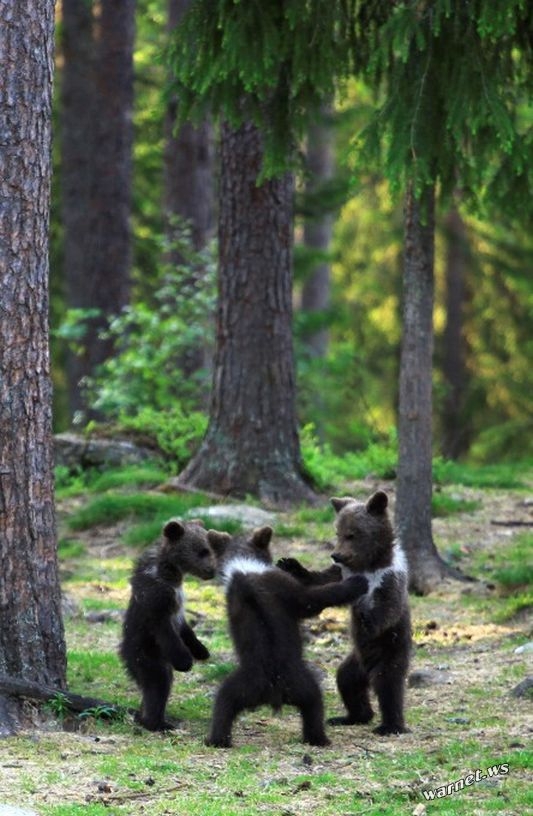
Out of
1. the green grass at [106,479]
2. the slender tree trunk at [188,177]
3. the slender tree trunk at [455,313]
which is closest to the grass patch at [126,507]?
the green grass at [106,479]

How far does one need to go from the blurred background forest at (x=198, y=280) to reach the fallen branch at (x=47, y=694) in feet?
14.9

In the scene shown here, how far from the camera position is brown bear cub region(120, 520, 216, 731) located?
8.73 m

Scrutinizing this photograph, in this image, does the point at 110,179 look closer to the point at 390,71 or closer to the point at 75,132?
the point at 75,132

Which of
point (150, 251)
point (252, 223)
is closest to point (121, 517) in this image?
point (252, 223)

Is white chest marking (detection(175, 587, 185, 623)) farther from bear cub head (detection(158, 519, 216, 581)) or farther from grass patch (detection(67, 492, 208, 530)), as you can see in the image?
grass patch (detection(67, 492, 208, 530))

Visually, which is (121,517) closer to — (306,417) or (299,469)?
(299,469)

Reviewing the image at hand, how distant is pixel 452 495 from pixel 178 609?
24.4 feet

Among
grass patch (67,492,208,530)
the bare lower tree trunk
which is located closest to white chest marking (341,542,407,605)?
grass patch (67,492,208,530)

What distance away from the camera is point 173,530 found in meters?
9.30

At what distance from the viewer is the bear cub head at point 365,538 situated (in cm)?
898

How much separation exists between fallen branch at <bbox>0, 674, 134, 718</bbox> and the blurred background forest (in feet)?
14.9

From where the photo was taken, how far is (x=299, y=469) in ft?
51.2

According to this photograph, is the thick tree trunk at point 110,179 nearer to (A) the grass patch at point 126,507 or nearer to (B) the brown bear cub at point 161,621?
(A) the grass patch at point 126,507

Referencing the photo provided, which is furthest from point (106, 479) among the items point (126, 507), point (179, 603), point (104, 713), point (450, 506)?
point (104, 713)
